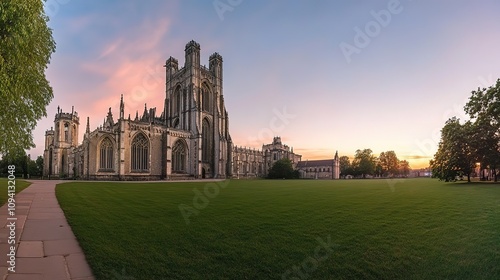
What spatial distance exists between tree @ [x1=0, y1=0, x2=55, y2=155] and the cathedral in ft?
116

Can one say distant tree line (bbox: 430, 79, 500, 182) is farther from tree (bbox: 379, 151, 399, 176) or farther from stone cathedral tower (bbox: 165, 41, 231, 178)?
tree (bbox: 379, 151, 399, 176)

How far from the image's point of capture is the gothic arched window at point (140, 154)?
50969 mm

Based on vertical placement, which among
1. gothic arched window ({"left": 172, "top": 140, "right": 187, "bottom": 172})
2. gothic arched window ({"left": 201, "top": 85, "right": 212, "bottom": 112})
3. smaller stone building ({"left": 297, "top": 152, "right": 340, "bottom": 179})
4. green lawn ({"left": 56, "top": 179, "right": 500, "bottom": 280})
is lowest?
smaller stone building ({"left": 297, "top": 152, "right": 340, "bottom": 179})

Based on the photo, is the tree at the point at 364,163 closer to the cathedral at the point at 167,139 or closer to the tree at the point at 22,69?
the cathedral at the point at 167,139

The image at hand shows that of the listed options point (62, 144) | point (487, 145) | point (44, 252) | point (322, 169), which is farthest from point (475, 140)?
point (322, 169)

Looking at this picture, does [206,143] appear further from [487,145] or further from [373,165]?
[373,165]

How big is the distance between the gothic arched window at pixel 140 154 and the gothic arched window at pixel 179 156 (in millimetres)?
5920

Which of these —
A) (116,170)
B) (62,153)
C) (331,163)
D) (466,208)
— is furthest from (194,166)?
(331,163)

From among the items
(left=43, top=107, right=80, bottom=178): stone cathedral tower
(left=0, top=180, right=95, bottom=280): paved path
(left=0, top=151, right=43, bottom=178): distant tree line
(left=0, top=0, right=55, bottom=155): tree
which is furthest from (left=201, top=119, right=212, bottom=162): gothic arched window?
(left=0, top=180, right=95, bottom=280): paved path

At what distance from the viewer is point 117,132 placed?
4878 centimetres

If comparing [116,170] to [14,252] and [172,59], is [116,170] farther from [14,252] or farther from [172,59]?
[14,252]

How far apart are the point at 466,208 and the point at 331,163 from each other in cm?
11701

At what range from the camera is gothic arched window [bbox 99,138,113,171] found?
158 feet

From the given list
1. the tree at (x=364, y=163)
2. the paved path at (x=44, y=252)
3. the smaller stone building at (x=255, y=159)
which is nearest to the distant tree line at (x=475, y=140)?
the paved path at (x=44, y=252)
